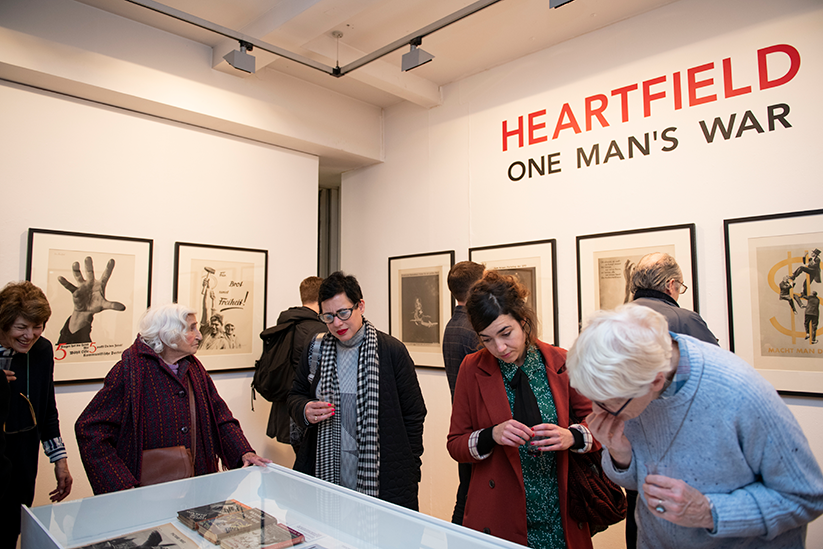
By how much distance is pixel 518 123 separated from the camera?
4039mm

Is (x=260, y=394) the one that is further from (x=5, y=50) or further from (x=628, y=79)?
(x=628, y=79)

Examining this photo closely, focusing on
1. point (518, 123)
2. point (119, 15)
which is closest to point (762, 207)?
point (518, 123)

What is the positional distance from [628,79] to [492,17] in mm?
997

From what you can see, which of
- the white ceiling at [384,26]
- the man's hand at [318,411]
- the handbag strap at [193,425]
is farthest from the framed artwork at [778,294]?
the handbag strap at [193,425]

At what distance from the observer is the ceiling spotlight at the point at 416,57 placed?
3.41m

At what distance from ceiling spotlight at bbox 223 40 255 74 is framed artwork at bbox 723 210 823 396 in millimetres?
3104

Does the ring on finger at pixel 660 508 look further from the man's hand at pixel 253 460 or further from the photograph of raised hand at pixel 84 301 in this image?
the photograph of raised hand at pixel 84 301

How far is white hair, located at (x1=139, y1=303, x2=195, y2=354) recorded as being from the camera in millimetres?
2307

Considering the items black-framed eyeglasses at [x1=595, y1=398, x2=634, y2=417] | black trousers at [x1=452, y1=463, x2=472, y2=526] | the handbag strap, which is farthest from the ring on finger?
the handbag strap

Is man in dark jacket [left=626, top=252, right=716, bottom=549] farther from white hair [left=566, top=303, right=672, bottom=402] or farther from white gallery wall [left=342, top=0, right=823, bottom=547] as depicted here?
white hair [left=566, top=303, right=672, bottom=402]

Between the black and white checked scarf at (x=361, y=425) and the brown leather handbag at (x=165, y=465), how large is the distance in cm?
56

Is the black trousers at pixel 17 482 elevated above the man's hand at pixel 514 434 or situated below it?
below

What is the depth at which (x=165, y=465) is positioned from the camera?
2.21 metres

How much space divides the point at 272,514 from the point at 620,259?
2.65 m
